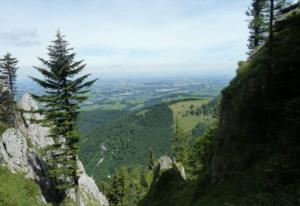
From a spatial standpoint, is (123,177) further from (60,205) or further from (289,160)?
(289,160)

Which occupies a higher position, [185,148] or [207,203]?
[207,203]

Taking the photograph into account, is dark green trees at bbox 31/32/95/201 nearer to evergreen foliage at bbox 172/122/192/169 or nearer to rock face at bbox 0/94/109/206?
rock face at bbox 0/94/109/206

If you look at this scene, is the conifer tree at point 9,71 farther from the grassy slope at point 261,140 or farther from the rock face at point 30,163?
the grassy slope at point 261,140

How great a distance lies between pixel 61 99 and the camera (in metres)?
25.2

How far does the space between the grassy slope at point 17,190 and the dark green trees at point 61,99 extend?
11.7 ft

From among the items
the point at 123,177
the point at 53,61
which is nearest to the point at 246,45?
the point at 123,177

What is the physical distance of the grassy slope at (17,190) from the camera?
2316cm

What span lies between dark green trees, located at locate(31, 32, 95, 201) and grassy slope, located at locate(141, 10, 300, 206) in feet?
41.9

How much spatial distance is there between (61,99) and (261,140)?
1740 centimetres

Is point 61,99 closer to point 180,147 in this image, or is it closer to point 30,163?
point 30,163

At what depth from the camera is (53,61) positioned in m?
25.6

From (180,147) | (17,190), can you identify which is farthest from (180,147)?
(17,190)

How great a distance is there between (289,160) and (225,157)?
839cm

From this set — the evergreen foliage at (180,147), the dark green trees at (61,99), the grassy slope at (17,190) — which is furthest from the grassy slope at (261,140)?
the evergreen foliage at (180,147)
